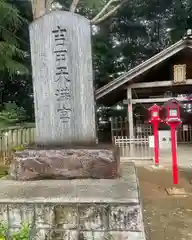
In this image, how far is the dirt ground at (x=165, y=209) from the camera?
3.10 m

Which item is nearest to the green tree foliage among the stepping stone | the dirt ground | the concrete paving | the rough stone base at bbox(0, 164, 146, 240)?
the dirt ground

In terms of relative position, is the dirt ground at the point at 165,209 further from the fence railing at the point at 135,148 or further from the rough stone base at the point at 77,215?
the fence railing at the point at 135,148

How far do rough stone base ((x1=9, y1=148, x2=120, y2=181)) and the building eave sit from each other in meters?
6.53

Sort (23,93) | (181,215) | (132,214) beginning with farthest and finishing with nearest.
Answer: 1. (23,93)
2. (181,215)
3. (132,214)

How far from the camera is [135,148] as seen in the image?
9.33m

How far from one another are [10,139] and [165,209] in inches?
212

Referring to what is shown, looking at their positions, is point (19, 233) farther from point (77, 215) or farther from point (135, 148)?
point (135, 148)

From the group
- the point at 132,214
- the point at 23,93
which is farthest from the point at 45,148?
the point at 23,93

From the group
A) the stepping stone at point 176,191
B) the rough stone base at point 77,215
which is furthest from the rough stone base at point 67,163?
the stepping stone at point 176,191

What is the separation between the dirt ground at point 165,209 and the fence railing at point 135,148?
8.23 feet

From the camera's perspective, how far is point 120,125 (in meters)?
12.3

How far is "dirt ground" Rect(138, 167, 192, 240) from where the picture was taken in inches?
122

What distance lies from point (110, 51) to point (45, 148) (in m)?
13.7

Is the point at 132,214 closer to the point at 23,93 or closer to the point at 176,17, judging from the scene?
the point at 23,93
